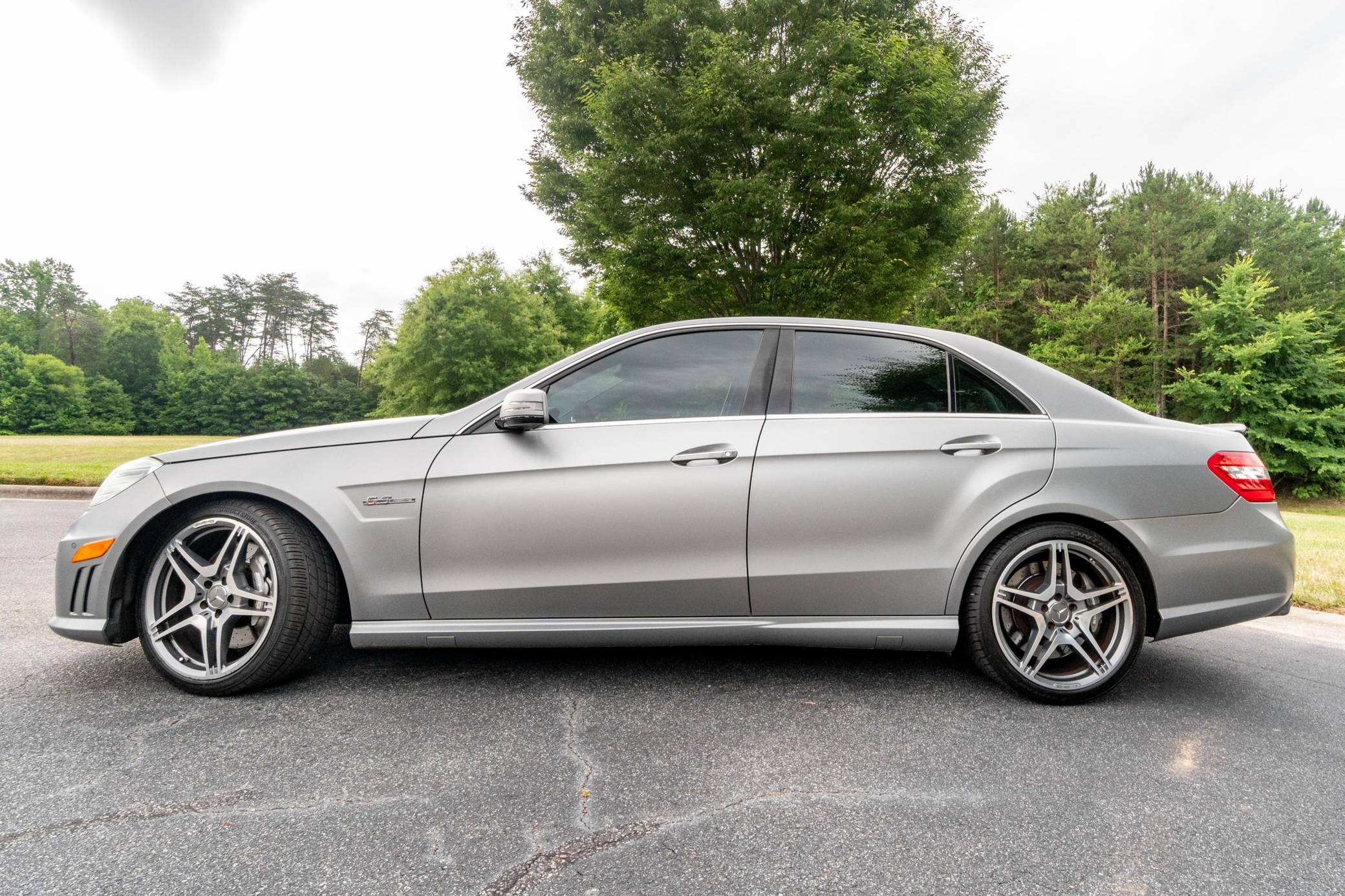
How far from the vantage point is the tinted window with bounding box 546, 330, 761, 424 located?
294cm

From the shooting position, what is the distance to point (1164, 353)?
32.8 meters

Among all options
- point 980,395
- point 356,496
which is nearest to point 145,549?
point 356,496

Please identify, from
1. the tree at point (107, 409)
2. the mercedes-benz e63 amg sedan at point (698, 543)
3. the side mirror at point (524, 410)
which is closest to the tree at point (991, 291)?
the mercedes-benz e63 amg sedan at point (698, 543)

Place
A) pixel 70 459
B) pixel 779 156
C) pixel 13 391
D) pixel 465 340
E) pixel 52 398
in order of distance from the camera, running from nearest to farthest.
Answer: pixel 779 156, pixel 70 459, pixel 465 340, pixel 13 391, pixel 52 398

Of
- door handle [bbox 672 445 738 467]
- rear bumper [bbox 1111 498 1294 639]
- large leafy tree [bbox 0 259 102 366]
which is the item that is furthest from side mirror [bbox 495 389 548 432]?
large leafy tree [bbox 0 259 102 366]

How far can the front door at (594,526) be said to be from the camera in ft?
9.01

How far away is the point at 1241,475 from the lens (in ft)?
9.36

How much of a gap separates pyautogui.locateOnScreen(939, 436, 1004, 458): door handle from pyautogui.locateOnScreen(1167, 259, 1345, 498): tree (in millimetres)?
32913

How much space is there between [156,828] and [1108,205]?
47.7 meters

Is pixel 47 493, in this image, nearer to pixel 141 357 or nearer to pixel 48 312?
pixel 141 357

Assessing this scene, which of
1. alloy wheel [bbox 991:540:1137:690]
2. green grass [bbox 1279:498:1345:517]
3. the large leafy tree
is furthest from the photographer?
the large leafy tree

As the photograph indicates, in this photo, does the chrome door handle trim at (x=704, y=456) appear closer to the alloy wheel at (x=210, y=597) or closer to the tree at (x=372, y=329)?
the alloy wheel at (x=210, y=597)

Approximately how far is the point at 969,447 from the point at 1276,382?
3443 cm

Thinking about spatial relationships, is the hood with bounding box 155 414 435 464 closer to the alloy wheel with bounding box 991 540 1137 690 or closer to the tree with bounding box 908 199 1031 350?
the alloy wheel with bounding box 991 540 1137 690
